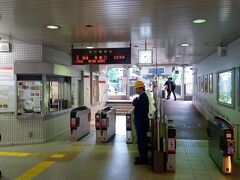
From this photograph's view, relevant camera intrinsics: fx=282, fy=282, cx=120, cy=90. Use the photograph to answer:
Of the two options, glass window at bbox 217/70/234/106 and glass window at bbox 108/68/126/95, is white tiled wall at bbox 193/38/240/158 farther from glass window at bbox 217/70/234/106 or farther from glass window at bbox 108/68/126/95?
glass window at bbox 108/68/126/95

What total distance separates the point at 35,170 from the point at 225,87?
6596mm

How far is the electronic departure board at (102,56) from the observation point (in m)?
7.74

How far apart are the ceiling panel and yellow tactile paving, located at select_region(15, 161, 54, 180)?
312 centimetres

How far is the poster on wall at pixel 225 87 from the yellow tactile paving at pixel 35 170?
5.58 meters

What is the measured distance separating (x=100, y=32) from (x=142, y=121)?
2.43 meters

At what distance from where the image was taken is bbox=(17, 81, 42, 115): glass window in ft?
29.8

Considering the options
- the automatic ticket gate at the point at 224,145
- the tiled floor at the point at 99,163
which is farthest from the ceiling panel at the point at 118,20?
the tiled floor at the point at 99,163

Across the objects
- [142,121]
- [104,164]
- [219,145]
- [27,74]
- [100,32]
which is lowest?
[104,164]

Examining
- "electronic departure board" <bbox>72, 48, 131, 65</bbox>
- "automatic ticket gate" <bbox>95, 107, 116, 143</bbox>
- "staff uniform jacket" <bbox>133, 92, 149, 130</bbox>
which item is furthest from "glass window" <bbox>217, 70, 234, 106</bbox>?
"automatic ticket gate" <bbox>95, 107, 116, 143</bbox>

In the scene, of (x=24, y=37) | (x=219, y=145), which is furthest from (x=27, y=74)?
(x=219, y=145)

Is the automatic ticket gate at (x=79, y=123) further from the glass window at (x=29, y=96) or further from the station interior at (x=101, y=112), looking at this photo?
the glass window at (x=29, y=96)

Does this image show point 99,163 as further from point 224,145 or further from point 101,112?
point 101,112

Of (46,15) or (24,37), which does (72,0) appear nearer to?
(46,15)

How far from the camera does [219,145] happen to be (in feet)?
19.2
